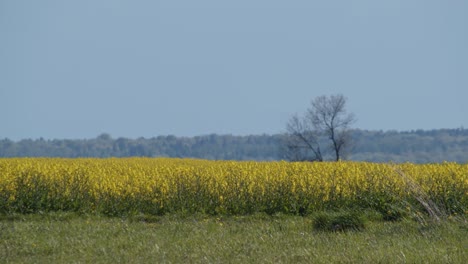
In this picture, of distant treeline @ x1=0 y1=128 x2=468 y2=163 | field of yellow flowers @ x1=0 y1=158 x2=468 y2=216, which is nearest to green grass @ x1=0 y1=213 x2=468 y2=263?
field of yellow flowers @ x1=0 y1=158 x2=468 y2=216

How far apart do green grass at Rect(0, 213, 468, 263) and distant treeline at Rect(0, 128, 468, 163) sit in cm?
11637

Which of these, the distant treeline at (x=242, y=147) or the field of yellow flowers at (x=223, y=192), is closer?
the field of yellow flowers at (x=223, y=192)

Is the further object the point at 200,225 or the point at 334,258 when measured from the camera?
the point at 200,225

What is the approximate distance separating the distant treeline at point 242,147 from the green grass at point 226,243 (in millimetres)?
116368

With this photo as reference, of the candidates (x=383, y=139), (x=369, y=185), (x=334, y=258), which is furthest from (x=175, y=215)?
(x=383, y=139)

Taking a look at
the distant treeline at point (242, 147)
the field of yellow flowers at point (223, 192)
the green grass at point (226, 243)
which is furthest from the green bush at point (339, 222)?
the distant treeline at point (242, 147)

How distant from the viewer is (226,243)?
14125 millimetres

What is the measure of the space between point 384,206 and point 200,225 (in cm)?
584

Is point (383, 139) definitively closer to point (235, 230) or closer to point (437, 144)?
point (437, 144)

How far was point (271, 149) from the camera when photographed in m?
146

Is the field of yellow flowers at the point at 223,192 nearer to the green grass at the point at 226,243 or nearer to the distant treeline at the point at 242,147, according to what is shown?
the green grass at the point at 226,243

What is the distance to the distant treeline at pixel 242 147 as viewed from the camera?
138 m

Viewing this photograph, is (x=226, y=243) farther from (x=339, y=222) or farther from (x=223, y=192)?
(x=223, y=192)

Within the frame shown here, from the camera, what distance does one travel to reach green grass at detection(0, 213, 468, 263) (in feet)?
40.1
